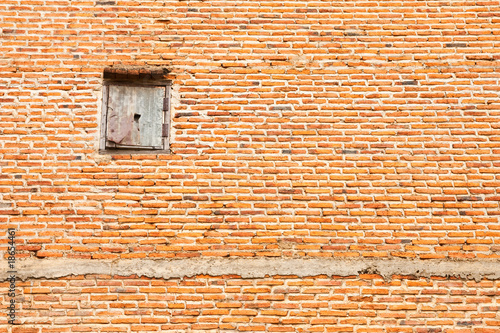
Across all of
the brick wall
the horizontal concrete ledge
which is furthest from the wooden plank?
the horizontal concrete ledge

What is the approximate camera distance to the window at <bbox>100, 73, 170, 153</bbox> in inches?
171

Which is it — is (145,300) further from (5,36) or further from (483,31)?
(483,31)

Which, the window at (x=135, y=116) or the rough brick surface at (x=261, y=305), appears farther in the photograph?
the window at (x=135, y=116)

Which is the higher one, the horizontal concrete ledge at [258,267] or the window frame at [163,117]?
the window frame at [163,117]

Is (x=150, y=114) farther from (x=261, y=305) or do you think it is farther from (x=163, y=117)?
(x=261, y=305)

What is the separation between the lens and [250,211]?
4172 mm

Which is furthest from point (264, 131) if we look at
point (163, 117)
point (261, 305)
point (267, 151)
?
point (261, 305)

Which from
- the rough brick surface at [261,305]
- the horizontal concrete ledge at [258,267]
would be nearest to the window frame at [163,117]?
the horizontal concrete ledge at [258,267]

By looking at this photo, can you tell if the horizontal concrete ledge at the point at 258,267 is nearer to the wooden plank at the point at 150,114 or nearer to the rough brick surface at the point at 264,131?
the rough brick surface at the point at 264,131

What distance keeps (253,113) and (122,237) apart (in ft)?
6.21

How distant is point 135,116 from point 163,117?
1.01ft

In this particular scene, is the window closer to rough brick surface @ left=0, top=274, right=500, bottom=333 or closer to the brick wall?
the brick wall

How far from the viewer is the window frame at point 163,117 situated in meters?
4.33

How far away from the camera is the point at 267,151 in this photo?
4.32 meters
